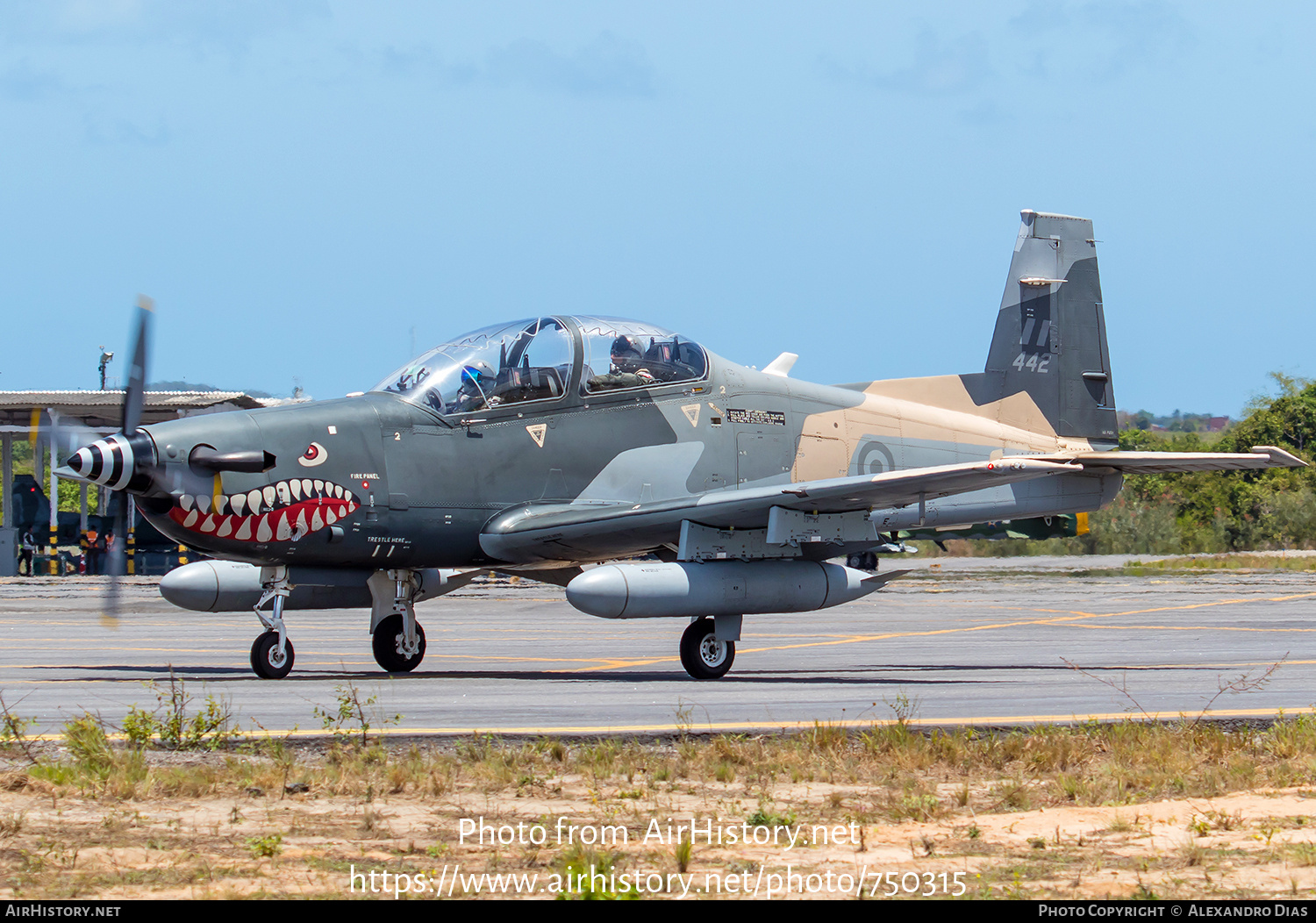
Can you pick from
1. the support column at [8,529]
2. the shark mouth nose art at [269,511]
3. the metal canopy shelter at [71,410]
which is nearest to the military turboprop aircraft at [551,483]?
the shark mouth nose art at [269,511]

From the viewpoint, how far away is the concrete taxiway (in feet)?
36.2

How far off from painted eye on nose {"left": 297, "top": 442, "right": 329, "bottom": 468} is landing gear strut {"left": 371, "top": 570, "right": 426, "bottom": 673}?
7.16 feet

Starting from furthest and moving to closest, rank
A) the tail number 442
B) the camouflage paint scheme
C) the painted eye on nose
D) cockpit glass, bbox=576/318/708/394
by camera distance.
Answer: the tail number 442, cockpit glass, bbox=576/318/708/394, the painted eye on nose, the camouflage paint scheme

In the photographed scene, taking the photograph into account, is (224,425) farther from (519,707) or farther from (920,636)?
(920,636)

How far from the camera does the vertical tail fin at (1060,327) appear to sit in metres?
19.4

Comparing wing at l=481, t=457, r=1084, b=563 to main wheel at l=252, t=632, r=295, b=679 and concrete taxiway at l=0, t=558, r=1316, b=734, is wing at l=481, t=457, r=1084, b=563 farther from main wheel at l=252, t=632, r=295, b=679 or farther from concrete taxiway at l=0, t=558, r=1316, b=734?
main wheel at l=252, t=632, r=295, b=679

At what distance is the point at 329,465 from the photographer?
13.4 metres

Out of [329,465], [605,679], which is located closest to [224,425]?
[329,465]

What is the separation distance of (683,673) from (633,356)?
11.7 feet

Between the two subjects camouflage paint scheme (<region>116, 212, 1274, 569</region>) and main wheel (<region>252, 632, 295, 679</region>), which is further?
main wheel (<region>252, 632, 295, 679</region>)

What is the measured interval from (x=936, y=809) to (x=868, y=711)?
12.9 ft

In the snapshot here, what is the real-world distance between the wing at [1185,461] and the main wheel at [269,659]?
8107mm

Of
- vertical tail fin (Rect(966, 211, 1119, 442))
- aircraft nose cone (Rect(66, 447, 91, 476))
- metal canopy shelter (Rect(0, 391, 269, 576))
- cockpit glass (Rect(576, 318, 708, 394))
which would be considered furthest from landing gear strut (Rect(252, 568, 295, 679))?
metal canopy shelter (Rect(0, 391, 269, 576))

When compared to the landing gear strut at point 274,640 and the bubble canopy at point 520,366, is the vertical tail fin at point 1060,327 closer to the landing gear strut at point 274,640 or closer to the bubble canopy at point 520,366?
the bubble canopy at point 520,366
